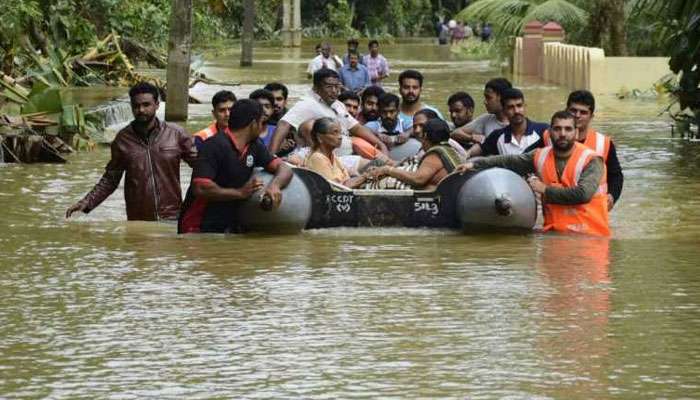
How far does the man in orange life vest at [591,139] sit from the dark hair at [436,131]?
89cm

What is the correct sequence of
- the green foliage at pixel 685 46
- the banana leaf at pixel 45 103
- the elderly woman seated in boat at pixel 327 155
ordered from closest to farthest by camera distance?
1. the elderly woman seated in boat at pixel 327 155
2. the green foliage at pixel 685 46
3. the banana leaf at pixel 45 103

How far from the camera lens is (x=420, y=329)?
951cm

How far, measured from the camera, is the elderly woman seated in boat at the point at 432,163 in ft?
46.6

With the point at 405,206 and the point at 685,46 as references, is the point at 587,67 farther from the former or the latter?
the point at 405,206

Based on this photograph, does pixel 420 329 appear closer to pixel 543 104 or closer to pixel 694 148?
pixel 694 148

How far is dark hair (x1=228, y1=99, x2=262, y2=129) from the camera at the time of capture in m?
13.2

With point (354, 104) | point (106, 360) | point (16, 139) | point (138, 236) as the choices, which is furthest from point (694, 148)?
point (106, 360)

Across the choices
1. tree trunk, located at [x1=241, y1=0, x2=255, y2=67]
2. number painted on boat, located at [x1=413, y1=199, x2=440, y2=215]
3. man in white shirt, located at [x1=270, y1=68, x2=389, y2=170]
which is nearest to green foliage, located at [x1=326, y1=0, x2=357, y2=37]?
tree trunk, located at [x1=241, y1=0, x2=255, y2=67]

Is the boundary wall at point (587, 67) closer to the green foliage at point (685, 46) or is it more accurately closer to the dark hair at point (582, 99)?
the green foliage at point (685, 46)

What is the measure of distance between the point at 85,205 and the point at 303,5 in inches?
2952

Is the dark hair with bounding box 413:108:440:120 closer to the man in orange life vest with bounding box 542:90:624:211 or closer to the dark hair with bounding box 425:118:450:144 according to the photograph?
the dark hair with bounding box 425:118:450:144

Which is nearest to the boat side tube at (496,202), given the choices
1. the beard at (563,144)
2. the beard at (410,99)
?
the beard at (563,144)

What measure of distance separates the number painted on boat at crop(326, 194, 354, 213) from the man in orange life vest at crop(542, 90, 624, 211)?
1684 millimetres

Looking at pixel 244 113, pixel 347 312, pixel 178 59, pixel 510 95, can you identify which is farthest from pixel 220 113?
pixel 178 59
